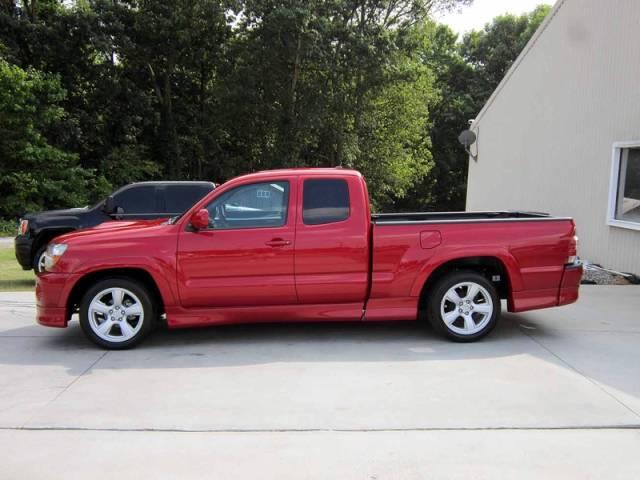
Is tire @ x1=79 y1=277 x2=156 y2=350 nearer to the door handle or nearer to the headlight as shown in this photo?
the headlight

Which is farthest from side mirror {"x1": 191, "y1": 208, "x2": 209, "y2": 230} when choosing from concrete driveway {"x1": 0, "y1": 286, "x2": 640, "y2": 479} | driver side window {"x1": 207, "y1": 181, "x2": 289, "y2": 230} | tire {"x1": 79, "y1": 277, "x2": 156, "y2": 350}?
concrete driveway {"x1": 0, "y1": 286, "x2": 640, "y2": 479}

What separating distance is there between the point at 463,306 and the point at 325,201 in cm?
181

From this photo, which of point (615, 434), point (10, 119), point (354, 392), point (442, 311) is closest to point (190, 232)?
point (354, 392)

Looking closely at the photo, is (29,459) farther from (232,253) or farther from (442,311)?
(442,311)

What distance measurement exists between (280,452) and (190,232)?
275 cm

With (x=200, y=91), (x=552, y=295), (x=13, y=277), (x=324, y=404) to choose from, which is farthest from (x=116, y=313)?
(x=200, y=91)

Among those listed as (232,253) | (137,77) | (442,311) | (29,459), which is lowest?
(29,459)

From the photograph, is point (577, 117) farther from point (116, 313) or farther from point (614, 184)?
point (116, 313)

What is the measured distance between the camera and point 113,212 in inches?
403

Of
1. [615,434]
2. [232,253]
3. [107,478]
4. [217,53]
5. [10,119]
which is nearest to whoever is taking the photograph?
[107,478]

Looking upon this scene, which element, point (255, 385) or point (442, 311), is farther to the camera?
point (442, 311)

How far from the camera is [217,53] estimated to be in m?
28.6

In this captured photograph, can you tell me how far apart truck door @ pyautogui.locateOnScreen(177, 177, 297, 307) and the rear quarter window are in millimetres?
187

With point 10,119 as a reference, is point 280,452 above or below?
below
